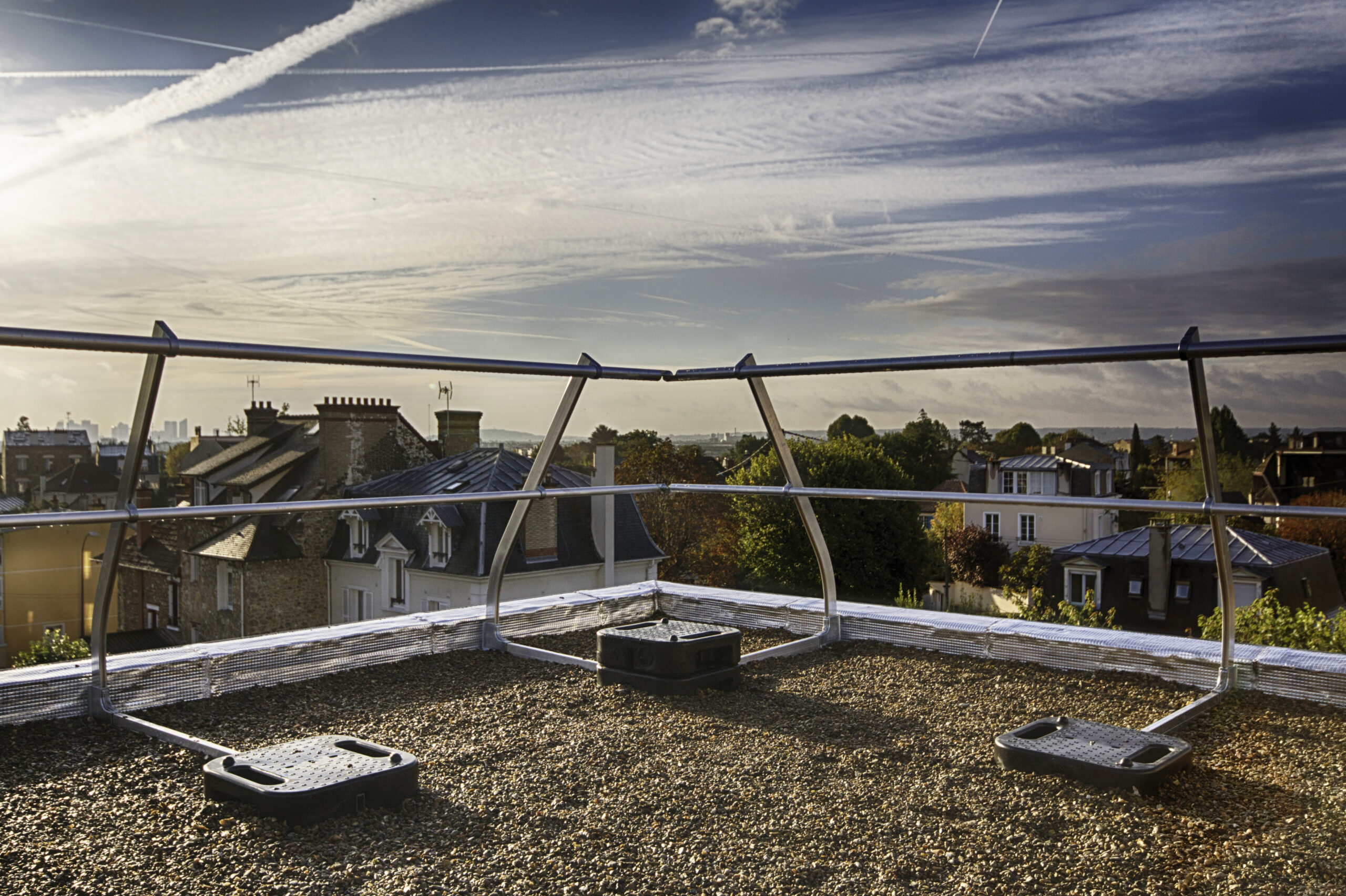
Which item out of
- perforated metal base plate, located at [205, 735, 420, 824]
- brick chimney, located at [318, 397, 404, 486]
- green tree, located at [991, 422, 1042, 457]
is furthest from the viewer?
green tree, located at [991, 422, 1042, 457]

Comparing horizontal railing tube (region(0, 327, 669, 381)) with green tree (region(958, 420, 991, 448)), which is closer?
horizontal railing tube (region(0, 327, 669, 381))

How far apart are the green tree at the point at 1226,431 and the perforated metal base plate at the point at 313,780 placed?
183cm

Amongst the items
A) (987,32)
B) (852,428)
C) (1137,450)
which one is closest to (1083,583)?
(1137,450)

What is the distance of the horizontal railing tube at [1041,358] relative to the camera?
5.93ft

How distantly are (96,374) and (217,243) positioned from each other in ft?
31.6

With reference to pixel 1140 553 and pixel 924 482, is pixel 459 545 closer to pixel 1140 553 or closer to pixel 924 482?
pixel 1140 553

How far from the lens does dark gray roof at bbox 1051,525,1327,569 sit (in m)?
2.75

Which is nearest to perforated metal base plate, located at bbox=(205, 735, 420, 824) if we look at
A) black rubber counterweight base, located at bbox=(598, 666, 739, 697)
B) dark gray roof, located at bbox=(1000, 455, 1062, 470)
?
black rubber counterweight base, located at bbox=(598, 666, 739, 697)

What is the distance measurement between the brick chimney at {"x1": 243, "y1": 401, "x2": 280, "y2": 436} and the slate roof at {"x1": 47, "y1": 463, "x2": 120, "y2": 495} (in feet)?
25.8

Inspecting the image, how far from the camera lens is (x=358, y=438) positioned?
32.3ft

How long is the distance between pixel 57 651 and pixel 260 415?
11.2 m

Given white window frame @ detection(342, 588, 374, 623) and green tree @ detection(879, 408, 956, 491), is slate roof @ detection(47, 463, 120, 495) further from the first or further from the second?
green tree @ detection(879, 408, 956, 491)

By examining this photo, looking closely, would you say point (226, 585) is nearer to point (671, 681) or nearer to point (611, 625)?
point (611, 625)

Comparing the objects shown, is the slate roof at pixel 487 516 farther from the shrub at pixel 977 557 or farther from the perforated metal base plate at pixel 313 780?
the shrub at pixel 977 557
